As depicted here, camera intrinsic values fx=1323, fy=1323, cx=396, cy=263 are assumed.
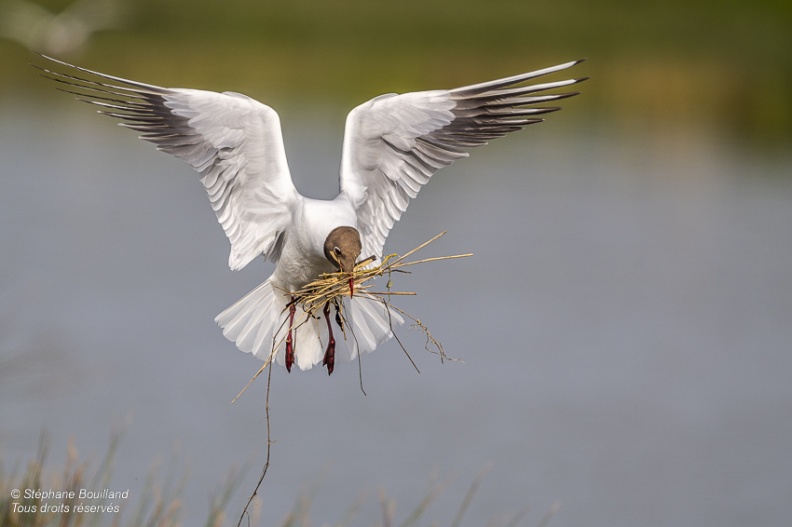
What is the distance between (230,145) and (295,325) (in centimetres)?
87

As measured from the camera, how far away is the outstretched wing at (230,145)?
580 cm

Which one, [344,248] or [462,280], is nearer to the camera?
[344,248]

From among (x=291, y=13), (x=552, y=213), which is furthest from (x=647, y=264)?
(x=291, y=13)

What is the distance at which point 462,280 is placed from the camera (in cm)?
1598

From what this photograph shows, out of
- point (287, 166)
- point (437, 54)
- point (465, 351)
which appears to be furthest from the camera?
point (437, 54)

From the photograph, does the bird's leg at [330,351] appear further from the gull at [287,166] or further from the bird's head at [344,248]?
the bird's head at [344,248]

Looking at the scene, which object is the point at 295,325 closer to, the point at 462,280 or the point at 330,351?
the point at 330,351

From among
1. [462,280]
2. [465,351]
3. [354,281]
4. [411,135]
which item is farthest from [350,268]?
[462,280]

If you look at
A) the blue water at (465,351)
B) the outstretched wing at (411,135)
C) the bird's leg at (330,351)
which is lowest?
the blue water at (465,351)

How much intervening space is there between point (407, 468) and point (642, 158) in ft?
44.1

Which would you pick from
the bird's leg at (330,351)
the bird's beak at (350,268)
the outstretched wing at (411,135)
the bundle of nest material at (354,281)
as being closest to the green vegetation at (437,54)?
the outstretched wing at (411,135)

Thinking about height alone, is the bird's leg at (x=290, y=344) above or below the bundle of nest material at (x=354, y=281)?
below

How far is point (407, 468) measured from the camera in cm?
1100

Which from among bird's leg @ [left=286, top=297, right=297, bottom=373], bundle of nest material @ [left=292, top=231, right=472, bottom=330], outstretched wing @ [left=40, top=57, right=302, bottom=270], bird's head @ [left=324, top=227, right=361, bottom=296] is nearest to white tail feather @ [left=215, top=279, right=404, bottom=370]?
bird's leg @ [left=286, top=297, right=297, bottom=373]
